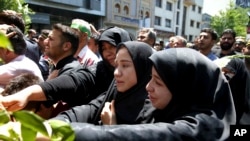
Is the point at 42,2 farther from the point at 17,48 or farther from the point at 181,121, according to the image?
the point at 181,121

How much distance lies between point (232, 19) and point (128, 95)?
3208 cm

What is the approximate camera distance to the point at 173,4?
3988 centimetres

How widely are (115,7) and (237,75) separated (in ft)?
83.2

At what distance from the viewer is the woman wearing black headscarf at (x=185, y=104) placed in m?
1.12

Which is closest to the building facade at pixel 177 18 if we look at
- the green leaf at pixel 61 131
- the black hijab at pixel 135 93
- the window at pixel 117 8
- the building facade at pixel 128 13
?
the building facade at pixel 128 13

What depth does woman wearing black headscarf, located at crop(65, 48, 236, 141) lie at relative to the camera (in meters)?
1.12

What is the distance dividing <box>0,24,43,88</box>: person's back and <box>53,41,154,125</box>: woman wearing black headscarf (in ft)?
1.78

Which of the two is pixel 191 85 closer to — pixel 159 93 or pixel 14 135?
pixel 159 93

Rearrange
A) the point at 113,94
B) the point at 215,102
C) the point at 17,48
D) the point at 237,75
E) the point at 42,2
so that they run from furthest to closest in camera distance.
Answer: the point at 42,2
the point at 237,75
the point at 17,48
the point at 113,94
the point at 215,102

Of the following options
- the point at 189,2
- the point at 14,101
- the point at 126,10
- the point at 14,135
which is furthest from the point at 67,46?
the point at 189,2

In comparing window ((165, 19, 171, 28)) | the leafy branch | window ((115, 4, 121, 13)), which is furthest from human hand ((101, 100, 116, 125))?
window ((165, 19, 171, 28))

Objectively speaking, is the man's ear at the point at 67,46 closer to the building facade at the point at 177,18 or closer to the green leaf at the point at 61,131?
the green leaf at the point at 61,131

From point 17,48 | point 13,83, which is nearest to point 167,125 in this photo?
point 13,83

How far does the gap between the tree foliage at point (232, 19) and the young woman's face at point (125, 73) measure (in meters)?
30.7
